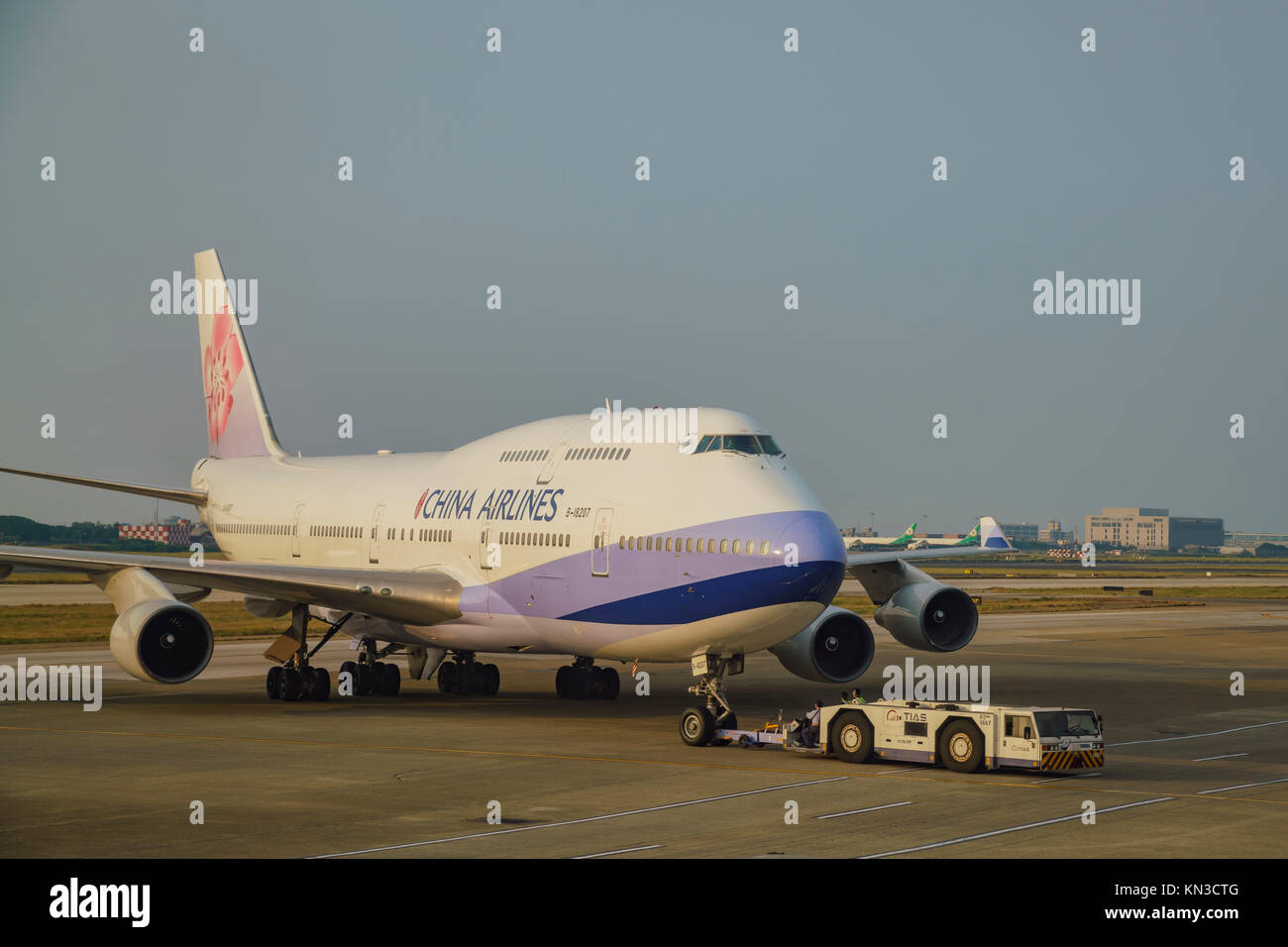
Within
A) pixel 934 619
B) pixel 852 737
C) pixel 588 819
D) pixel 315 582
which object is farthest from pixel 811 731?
pixel 315 582

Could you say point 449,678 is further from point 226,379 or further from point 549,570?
point 226,379

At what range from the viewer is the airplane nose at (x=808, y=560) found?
24672 mm

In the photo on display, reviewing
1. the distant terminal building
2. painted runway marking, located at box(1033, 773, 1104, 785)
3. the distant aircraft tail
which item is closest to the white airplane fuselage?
painted runway marking, located at box(1033, 773, 1104, 785)

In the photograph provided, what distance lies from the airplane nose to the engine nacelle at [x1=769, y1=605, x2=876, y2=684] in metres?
5.87

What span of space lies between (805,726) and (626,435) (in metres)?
7.54

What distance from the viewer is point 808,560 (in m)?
24.7

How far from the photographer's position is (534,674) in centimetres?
4303

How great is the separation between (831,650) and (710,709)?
19.8 feet

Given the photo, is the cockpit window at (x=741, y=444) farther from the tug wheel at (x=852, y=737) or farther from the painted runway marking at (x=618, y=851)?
the painted runway marking at (x=618, y=851)

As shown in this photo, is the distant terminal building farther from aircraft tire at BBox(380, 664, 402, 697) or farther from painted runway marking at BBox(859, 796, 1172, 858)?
painted runway marking at BBox(859, 796, 1172, 858)

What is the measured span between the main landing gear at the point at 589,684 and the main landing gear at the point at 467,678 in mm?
2268
